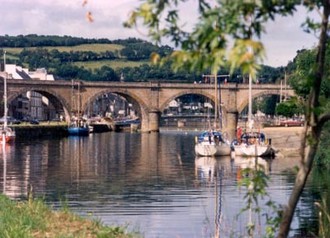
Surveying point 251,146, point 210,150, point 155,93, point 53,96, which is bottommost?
point 210,150

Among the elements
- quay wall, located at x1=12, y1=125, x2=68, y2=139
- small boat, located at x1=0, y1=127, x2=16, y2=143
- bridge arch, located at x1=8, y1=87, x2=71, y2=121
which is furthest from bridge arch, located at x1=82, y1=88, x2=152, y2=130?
small boat, located at x1=0, y1=127, x2=16, y2=143

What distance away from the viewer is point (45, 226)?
13.8 m

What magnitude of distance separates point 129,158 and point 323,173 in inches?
799

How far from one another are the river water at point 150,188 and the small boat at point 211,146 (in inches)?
36.9

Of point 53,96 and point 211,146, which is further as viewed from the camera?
point 53,96

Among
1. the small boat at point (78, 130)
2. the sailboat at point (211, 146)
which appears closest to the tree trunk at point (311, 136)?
the sailboat at point (211, 146)

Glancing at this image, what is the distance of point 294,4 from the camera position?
644cm

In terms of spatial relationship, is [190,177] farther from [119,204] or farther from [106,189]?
[119,204]

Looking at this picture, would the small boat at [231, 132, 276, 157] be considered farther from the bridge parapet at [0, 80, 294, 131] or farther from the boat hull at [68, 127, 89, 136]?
the bridge parapet at [0, 80, 294, 131]

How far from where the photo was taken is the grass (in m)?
12.5

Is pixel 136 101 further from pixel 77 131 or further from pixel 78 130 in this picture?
pixel 77 131

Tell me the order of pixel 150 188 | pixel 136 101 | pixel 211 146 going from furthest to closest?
pixel 136 101 → pixel 211 146 → pixel 150 188

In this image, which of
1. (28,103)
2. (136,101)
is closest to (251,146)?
(136,101)

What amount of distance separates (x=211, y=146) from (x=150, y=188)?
2255 centimetres
